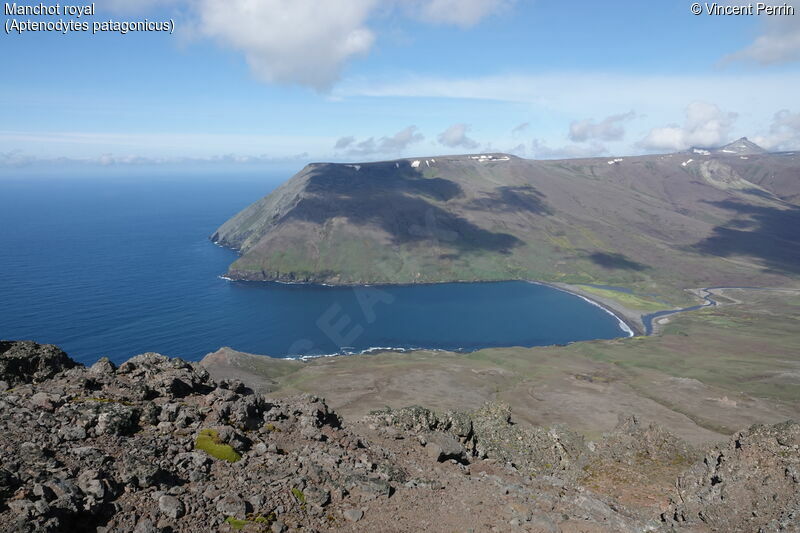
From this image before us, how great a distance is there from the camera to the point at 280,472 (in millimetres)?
22703

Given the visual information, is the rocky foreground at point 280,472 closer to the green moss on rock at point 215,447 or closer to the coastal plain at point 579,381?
the green moss on rock at point 215,447

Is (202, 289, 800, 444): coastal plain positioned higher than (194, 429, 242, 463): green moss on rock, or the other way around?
(194, 429, 242, 463): green moss on rock

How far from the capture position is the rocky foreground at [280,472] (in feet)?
59.1

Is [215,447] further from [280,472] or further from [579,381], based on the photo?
[579,381]

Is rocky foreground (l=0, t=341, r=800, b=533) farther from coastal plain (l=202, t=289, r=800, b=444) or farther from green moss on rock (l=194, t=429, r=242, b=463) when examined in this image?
coastal plain (l=202, t=289, r=800, b=444)

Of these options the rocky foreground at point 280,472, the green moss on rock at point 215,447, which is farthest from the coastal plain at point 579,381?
the green moss on rock at point 215,447

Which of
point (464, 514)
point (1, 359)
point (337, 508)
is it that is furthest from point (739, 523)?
point (1, 359)

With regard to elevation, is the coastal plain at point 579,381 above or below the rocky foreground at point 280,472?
below

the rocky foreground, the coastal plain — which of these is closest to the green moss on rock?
the rocky foreground

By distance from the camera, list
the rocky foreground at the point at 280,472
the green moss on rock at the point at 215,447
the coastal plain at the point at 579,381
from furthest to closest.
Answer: the coastal plain at the point at 579,381
the green moss on rock at the point at 215,447
the rocky foreground at the point at 280,472

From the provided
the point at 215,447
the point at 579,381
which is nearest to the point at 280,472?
the point at 215,447

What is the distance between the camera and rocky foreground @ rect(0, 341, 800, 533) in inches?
709

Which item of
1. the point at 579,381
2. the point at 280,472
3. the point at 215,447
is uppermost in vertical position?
the point at 215,447

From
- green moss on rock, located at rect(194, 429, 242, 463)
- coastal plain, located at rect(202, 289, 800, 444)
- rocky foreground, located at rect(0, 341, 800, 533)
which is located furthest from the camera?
coastal plain, located at rect(202, 289, 800, 444)
